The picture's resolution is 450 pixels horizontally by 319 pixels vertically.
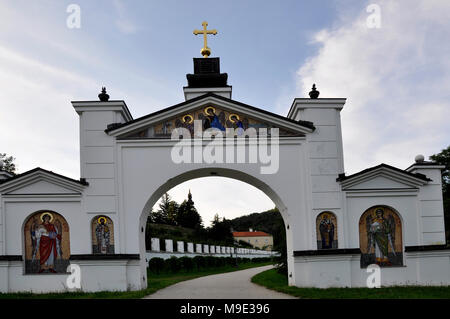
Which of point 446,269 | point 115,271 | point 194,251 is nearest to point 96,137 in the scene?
point 115,271

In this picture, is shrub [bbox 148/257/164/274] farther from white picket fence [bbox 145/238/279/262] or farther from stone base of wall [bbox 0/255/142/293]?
stone base of wall [bbox 0/255/142/293]

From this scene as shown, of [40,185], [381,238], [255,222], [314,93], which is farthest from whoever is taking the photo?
[255,222]

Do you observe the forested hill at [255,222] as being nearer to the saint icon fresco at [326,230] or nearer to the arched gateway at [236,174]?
the arched gateway at [236,174]

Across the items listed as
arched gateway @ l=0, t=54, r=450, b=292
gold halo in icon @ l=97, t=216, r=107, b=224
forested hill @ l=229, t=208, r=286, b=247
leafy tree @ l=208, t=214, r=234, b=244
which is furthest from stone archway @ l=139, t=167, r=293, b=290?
forested hill @ l=229, t=208, r=286, b=247

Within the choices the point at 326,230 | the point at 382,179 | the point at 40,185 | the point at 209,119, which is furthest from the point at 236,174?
the point at 40,185

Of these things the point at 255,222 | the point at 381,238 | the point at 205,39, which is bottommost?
the point at 255,222

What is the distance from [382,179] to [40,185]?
11.3m

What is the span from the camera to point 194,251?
3538 cm

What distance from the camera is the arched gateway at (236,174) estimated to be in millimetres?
14242

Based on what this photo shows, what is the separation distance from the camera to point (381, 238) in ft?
48.3

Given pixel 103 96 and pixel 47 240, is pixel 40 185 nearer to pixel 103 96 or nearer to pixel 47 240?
pixel 47 240

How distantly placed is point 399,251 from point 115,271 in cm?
927
